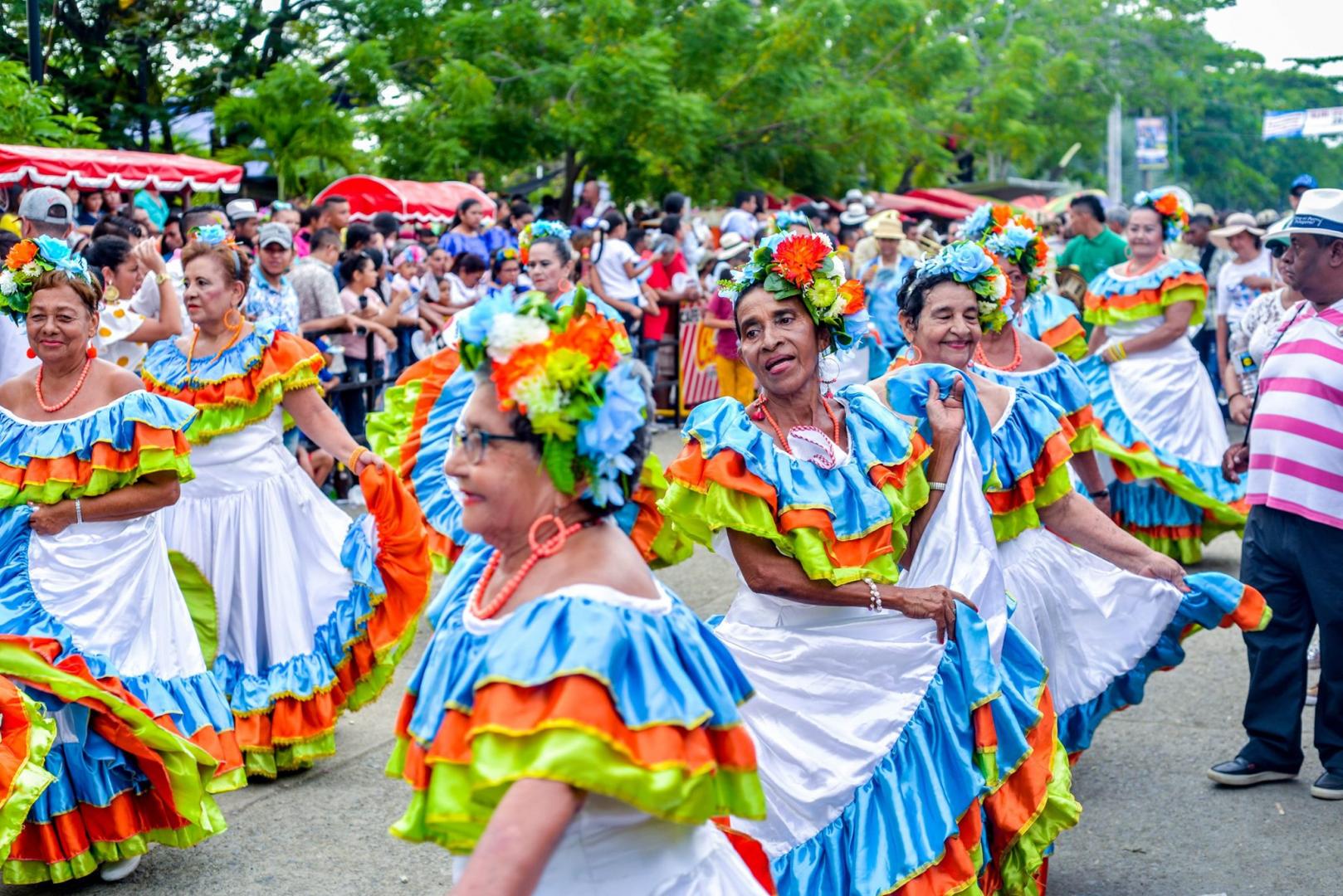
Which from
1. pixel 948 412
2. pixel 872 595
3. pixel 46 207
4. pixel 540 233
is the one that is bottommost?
pixel 872 595

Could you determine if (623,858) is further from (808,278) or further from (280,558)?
(280,558)

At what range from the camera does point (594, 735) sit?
2447 mm

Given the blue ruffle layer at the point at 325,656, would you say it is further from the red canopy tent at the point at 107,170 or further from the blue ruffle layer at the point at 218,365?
the red canopy tent at the point at 107,170

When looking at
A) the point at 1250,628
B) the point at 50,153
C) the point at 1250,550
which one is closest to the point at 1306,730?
the point at 1250,550

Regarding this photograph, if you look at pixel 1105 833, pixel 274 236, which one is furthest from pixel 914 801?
pixel 274 236

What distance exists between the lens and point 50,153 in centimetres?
1215

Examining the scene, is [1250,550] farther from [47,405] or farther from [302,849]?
[47,405]

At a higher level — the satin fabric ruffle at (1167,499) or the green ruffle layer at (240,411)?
the green ruffle layer at (240,411)

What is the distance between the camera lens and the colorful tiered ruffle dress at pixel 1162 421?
9.65 m

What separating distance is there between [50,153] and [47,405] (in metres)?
7.50

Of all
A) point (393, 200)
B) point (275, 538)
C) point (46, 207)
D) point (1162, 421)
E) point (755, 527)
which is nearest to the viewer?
point (755, 527)

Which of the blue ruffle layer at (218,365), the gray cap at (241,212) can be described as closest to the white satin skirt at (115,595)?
the blue ruffle layer at (218,365)

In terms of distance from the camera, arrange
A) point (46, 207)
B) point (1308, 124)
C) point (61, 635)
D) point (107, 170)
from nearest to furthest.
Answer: point (61, 635), point (46, 207), point (107, 170), point (1308, 124)

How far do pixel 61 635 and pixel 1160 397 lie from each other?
6.81m
